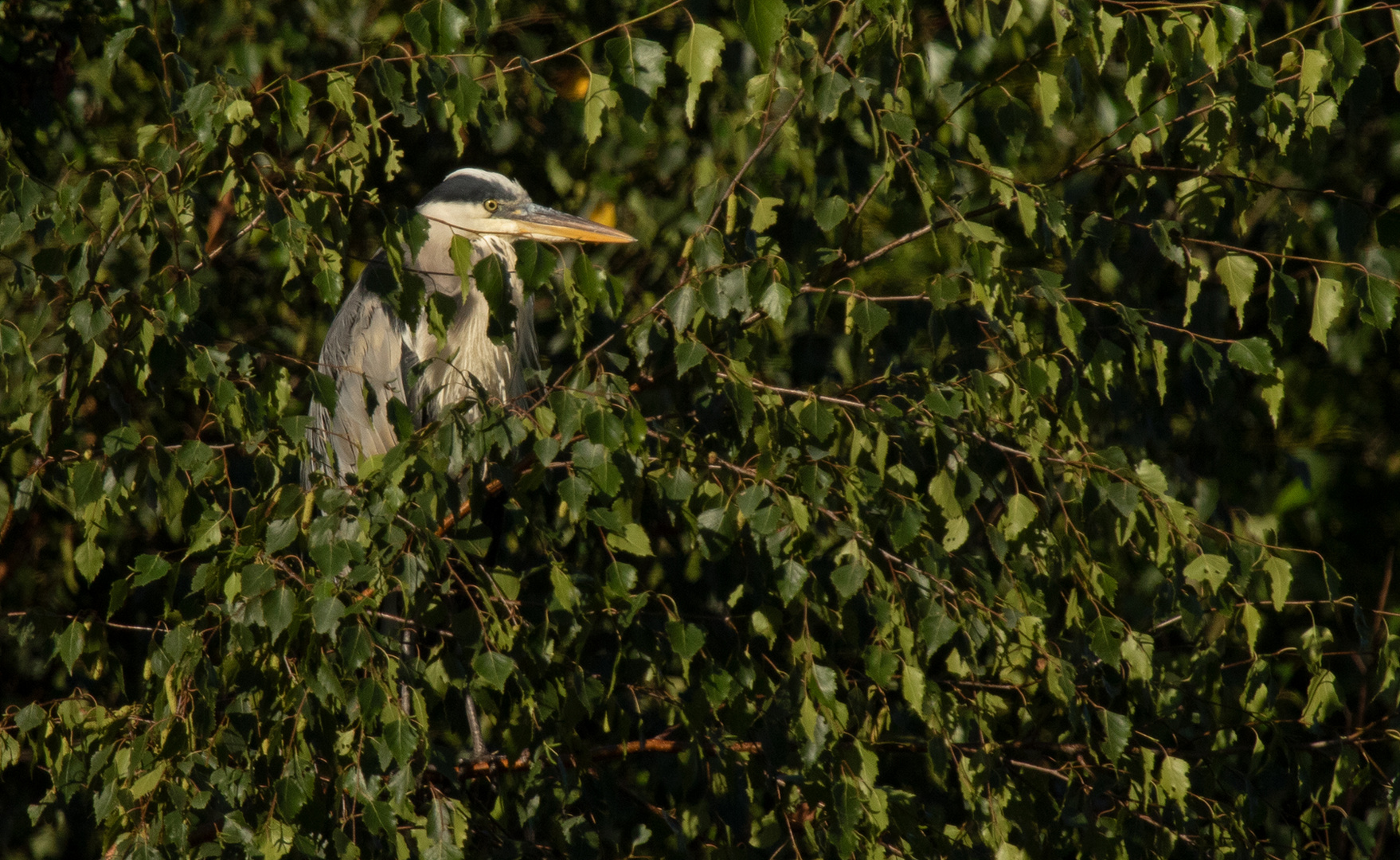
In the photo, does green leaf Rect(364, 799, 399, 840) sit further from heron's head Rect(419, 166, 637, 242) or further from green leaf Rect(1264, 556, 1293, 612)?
heron's head Rect(419, 166, 637, 242)

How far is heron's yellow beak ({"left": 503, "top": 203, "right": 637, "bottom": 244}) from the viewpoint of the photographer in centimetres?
325

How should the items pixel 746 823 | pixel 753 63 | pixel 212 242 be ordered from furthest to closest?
1. pixel 212 242
2. pixel 753 63
3. pixel 746 823

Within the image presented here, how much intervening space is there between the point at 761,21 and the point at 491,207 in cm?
233

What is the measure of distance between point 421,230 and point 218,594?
0.66m

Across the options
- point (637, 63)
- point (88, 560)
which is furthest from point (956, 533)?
point (88, 560)

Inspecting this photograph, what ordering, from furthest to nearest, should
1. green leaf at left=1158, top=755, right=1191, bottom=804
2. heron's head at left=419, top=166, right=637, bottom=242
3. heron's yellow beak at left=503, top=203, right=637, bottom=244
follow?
heron's head at left=419, top=166, right=637, bottom=242
heron's yellow beak at left=503, top=203, right=637, bottom=244
green leaf at left=1158, top=755, right=1191, bottom=804

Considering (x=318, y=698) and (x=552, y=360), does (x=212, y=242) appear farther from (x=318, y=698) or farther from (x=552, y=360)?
(x=318, y=698)

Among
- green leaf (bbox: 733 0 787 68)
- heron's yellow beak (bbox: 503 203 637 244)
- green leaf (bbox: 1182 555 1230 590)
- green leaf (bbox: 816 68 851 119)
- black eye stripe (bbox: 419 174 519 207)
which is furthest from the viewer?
black eye stripe (bbox: 419 174 519 207)

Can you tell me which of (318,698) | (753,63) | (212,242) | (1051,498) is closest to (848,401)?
(1051,498)

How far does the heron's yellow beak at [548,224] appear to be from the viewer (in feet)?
10.7

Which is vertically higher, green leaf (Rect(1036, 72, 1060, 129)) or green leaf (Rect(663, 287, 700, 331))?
green leaf (Rect(1036, 72, 1060, 129))

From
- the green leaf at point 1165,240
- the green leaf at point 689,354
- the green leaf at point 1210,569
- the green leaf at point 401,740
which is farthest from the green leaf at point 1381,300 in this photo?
the green leaf at point 401,740

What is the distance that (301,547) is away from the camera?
5.98ft

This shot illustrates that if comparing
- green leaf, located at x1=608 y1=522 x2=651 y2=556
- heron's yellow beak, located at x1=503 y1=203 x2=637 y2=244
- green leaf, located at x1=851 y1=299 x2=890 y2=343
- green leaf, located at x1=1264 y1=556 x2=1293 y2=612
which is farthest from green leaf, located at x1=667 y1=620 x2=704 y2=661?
heron's yellow beak, located at x1=503 y1=203 x2=637 y2=244
